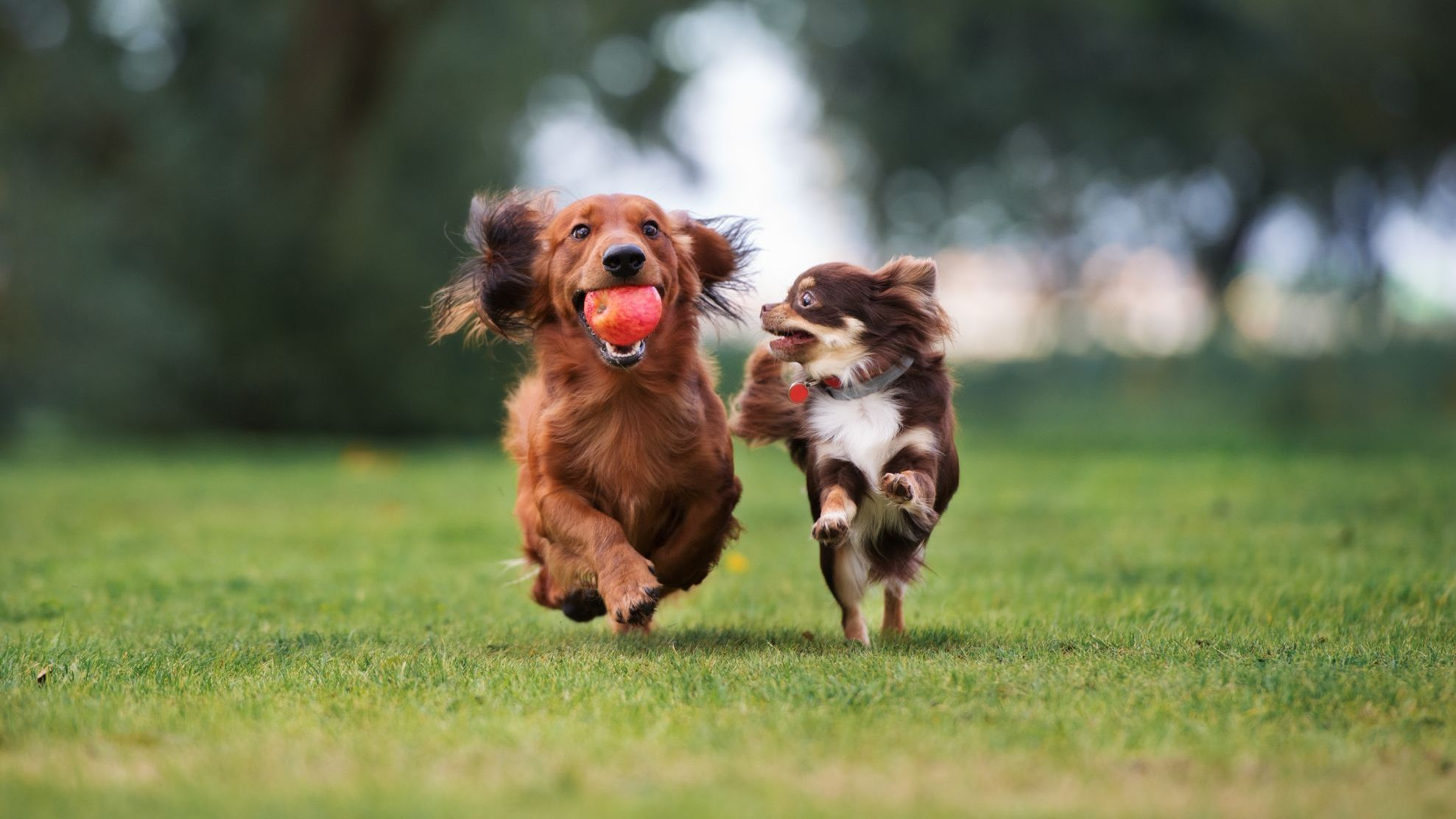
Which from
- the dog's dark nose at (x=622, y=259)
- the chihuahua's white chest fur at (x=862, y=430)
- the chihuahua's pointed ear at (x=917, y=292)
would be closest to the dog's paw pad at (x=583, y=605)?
the chihuahua's white chest fur at (x=862, y=430)

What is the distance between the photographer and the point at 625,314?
15.7ft

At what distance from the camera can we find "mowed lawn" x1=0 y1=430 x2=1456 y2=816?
2.88m

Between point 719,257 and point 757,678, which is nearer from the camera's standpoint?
point 757,678

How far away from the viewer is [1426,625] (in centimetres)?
498

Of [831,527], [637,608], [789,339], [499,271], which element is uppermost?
[499,271]

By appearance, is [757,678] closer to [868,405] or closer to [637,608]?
[637,608]

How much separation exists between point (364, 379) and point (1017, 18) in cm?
1096

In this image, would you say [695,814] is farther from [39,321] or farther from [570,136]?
[570,136]

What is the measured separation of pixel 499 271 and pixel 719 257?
→ 0.85m

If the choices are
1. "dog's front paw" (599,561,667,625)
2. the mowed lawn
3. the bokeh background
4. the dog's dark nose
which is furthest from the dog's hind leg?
the bokeh background

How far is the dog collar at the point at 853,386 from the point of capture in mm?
4836

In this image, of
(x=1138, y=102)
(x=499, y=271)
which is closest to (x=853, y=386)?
(x=499, y=271)

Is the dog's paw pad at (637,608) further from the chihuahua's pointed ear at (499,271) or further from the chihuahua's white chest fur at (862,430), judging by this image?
the chihuahua's pointed ear at (499,271)

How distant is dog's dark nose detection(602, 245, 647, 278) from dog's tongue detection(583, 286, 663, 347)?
0.20ft
